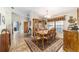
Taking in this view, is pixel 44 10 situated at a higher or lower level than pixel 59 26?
higher

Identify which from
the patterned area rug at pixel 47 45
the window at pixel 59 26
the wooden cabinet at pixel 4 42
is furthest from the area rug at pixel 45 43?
the wooden cabinet at pixel 4 42

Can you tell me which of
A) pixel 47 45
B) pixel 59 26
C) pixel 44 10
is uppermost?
pixel 44 10

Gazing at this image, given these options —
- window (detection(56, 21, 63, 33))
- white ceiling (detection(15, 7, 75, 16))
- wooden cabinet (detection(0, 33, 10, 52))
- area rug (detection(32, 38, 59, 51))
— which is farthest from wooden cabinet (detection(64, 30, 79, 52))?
wooden cabinet (detection(0, 33, 10, 52))

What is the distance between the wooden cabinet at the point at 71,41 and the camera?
284cm

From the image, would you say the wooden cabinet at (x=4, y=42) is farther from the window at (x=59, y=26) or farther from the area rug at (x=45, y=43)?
the window at (x=59, y=26)

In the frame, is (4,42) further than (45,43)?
No

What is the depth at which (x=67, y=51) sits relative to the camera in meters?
2.89

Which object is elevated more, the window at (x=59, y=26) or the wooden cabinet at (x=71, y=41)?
the window at (x=59, y=26)

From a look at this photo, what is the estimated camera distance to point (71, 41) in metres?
2.86

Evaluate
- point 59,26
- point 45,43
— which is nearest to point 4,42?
point 45,43

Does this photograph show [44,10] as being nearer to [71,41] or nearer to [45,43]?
[45,43]
